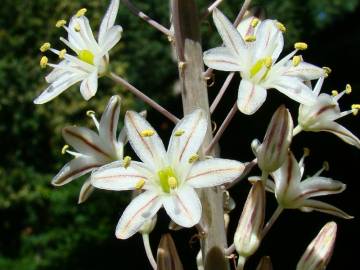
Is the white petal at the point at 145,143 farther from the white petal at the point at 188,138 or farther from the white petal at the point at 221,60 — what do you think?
the white petal at the point at 221,60

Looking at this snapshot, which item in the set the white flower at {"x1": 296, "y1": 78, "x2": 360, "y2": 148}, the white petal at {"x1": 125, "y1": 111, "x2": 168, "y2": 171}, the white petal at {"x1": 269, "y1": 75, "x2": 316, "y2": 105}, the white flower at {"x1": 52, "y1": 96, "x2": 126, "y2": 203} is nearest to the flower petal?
the white flower at {"x1": 296, "y1": 78, "x2": 360, "y2": 148}

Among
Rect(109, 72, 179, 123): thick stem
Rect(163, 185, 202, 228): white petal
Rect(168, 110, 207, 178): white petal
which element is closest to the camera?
Rect(163, 185, 202, 228): white petal

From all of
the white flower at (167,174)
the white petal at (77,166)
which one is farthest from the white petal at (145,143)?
the white petal at (77,166)

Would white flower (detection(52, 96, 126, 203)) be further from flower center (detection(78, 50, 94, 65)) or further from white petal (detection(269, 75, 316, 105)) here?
white petal (detection(269, 75, 316, 105))

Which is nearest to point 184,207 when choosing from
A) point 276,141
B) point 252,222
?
point 252,222

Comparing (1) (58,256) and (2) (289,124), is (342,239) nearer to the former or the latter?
(1) (58,256)

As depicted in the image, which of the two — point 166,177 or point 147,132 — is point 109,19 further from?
point 166,177
